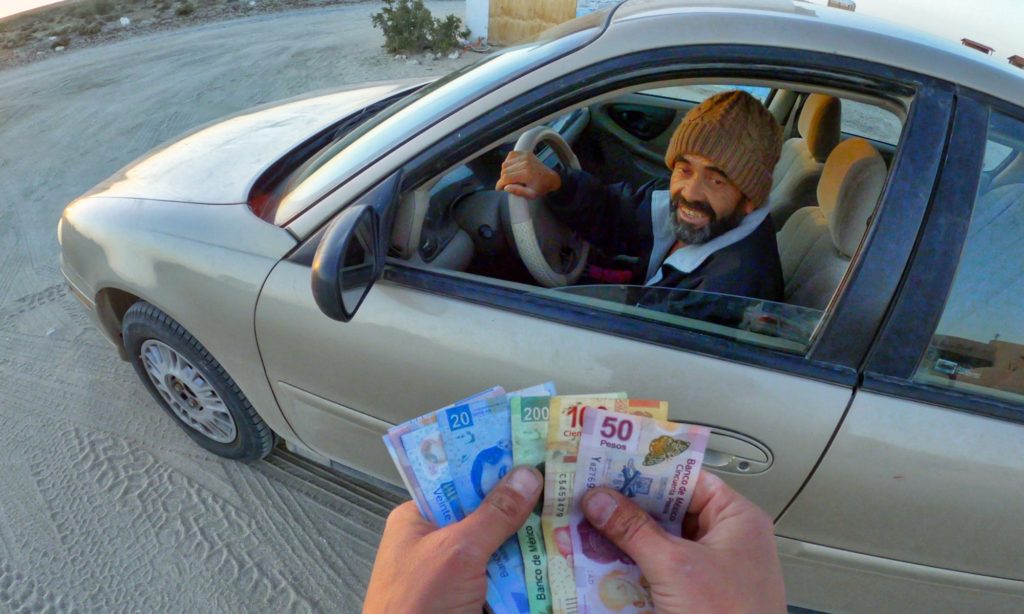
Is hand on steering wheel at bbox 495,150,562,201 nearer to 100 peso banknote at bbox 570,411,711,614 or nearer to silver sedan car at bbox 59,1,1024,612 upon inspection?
silver sedan car at bbox 59,1,1024,612

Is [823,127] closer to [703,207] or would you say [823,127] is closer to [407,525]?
[703,207]

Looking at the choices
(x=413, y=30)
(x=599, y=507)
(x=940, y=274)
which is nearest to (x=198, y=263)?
(x=599, y=507)

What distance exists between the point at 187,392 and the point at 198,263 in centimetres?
68

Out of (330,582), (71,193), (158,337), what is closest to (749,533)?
(330,582)

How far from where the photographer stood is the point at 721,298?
4.94ft

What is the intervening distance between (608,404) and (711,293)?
640mm

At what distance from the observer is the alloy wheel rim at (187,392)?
6.98ft

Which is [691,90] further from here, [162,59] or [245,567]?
[162,59]

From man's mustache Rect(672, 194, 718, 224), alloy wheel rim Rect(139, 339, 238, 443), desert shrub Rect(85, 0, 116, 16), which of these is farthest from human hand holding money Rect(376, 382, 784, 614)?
desert shrub Rect(85, 0, 116, 16)

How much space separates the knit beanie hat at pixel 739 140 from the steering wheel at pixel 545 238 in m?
0.49

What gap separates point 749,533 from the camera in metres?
0.96

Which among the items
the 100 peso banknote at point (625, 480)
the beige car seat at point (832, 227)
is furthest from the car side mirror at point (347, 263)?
the beige car seat at point (832, 227)

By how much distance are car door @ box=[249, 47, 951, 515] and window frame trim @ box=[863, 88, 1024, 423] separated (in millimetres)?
32

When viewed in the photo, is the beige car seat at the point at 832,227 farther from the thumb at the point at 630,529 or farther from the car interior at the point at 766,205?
the thumb at the point at 630,529
